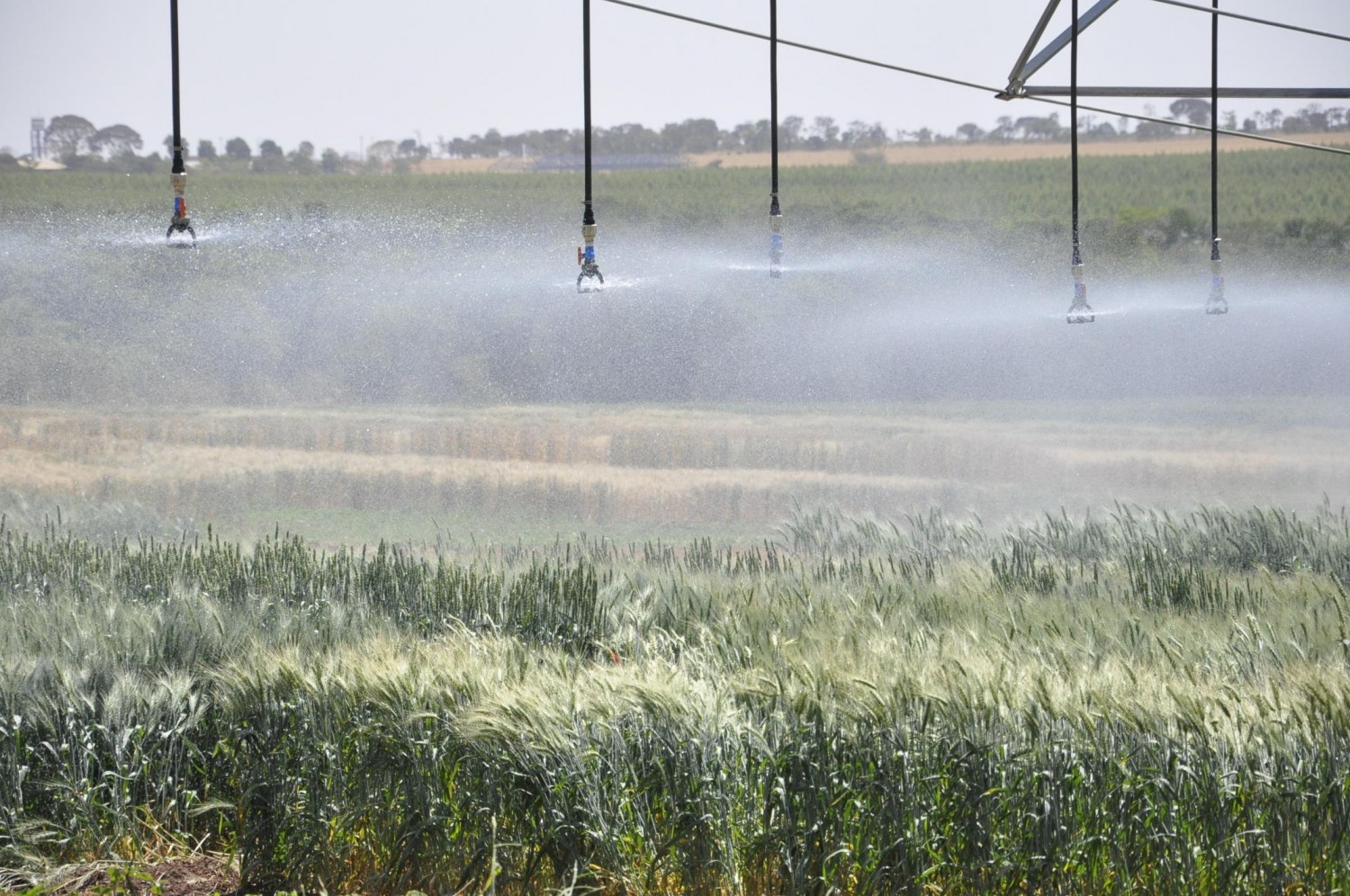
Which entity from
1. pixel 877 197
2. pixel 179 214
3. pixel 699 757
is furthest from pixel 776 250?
pixel 877 197

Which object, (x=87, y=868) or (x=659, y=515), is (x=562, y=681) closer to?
(x=87, y=868)

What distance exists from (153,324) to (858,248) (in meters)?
27.7

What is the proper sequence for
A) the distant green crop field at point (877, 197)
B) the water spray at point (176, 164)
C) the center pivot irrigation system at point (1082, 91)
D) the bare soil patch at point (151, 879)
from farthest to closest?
the distant green crop field at point (877, 197), the center pivot irrigation system at point (1082, 91), the water spray at point (176, 164), the bare soil patch at point (151, 879)

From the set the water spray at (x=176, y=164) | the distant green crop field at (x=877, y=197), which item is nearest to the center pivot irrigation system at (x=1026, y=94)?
the water spray at (x=176, y=164)

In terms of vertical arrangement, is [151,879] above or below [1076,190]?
below

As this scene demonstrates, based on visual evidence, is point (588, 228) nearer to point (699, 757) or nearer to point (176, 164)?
point (176, 164)

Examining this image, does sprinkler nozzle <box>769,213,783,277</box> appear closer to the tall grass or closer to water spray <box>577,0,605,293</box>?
water spray <box>577,0,605,293</box>

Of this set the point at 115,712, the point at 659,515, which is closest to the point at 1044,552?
the point at 115,712

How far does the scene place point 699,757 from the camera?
442cm

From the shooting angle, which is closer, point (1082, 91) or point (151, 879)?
point (151, 879)

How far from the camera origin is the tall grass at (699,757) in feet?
13.8

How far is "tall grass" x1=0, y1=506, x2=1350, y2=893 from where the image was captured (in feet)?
13.8

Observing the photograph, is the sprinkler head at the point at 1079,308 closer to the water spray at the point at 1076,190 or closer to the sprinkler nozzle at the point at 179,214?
the water spray at the point at 1076,190

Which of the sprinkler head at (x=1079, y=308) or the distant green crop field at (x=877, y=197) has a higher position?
the distant green crop field at (x=877, y=197)
